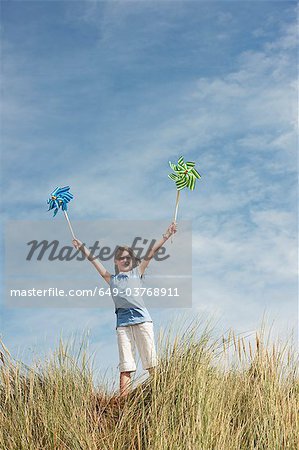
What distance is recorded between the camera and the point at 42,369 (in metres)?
7.57

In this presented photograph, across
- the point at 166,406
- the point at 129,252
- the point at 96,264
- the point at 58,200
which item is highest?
the point at 58,200

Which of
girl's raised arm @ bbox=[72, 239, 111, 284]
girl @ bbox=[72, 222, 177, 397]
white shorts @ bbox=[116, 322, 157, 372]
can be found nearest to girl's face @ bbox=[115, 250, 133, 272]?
girl @ bbox=[72, 222, 177, 397]

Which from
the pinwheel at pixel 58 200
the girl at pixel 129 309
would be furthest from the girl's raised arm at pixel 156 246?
the pinwheel at pixel 58 200

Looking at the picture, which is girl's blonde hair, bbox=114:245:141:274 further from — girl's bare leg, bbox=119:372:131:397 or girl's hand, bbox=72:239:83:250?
girl's bare leg, bbox=119:372:131:397

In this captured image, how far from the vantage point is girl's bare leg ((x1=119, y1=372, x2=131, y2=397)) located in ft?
25.0

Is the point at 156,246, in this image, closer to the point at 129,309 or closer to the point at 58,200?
the point at 129,309

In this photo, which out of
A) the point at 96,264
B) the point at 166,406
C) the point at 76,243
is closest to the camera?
the point at 166,406

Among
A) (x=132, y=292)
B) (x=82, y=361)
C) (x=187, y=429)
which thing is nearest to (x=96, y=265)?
(x=132, y=292)

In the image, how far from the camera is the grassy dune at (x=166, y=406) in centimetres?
656

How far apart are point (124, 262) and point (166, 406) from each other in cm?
217

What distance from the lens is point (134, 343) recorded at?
8.01 meters

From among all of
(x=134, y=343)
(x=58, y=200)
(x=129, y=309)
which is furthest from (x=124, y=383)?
(x=58, y=200)

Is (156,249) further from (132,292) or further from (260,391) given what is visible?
(260,391)

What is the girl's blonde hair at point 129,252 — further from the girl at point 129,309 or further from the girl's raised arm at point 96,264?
the girl's raised arm at point 96,264
